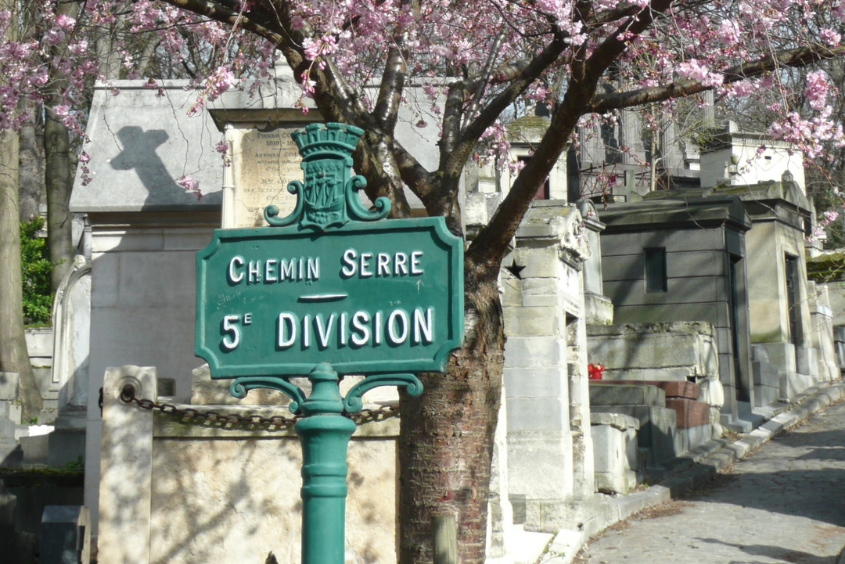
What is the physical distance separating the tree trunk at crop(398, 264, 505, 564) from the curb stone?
383 cm

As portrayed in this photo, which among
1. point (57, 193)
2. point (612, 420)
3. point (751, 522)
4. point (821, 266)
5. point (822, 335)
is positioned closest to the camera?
point (751, 522)

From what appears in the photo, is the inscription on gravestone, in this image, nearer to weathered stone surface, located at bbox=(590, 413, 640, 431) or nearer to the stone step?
weathered stone surface, located at bbox=(590, 413, 640, 431)

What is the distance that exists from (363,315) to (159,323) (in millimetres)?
7214

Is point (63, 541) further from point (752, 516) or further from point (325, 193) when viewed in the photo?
point (752, 516)

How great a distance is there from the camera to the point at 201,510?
787 centimetres

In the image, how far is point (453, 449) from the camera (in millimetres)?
5770

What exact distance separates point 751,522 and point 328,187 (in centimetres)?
842

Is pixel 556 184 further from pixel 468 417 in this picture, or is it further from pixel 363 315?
pixel 363 315

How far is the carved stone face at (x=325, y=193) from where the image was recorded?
373cm

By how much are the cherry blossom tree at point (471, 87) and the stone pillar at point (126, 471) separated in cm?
224

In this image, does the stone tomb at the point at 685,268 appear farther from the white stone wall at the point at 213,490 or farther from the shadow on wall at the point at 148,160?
the white stone wall at the point at 213,490

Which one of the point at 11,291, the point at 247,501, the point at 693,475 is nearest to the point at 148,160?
the point at 247,501

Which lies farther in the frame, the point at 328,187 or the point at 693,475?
the point at 693,475

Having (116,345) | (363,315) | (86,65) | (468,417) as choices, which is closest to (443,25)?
(86,65)
